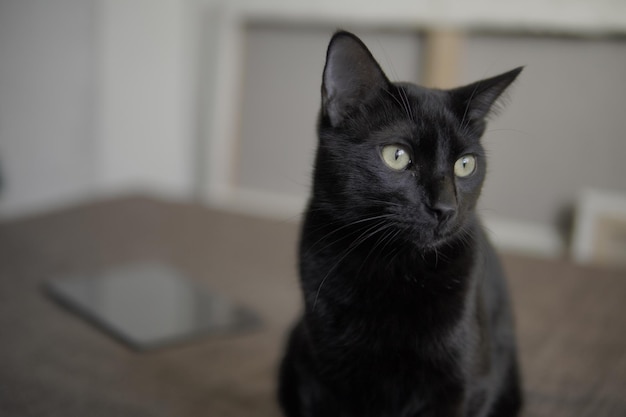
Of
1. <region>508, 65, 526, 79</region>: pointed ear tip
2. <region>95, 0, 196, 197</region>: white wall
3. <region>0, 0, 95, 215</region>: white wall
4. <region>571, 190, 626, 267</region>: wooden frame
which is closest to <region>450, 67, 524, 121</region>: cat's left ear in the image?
<region>508, 65, 526, 79</region>: pointed ear tip

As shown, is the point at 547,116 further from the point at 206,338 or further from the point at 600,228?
the point at 206,338

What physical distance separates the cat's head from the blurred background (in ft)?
3.39

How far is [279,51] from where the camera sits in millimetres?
2775

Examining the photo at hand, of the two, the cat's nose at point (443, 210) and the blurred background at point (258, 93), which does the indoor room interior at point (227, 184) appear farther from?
the cat's nose at point (443, 210)

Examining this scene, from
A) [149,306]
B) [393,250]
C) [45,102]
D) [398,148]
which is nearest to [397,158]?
[398,148]

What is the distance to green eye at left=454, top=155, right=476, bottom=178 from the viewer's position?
0.79 m

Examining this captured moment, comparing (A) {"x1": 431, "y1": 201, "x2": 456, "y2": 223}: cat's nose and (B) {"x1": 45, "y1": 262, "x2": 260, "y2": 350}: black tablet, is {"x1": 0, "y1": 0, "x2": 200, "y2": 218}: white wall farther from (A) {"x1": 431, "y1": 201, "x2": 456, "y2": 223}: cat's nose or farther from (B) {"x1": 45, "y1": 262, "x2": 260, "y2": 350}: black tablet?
(A) {"x1": 431, "y1": 201, "x2": 456, "y2": 223}: cat's nose

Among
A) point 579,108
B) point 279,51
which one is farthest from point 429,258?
point 279,51

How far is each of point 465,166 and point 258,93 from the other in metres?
2.14

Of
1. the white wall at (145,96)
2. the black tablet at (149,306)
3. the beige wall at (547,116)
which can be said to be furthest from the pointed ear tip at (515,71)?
the white wall at (145,96)

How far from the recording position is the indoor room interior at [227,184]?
3.45 feet

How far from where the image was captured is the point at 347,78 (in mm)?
789

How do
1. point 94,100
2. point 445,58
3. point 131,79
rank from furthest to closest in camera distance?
point 131,79, point 94,100, point 445,58

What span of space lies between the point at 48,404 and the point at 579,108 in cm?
186
